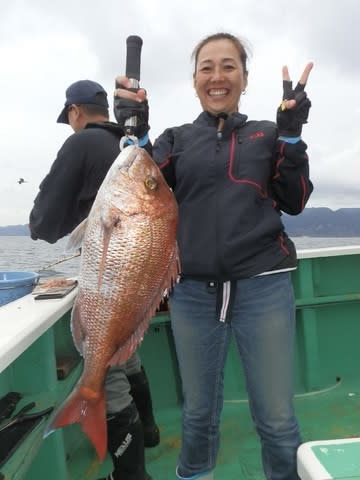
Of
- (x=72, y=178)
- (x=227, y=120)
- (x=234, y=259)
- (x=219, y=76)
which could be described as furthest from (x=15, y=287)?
(x=219, y=76)

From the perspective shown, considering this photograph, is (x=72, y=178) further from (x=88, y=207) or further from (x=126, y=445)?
(x=126, y=445)

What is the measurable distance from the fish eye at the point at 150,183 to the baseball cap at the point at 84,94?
148 centimetres

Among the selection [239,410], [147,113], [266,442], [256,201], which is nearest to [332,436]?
[239,410]

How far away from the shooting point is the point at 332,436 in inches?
134

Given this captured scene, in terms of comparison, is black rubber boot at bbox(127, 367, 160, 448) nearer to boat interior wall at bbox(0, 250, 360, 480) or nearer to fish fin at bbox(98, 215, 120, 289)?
boat interior wall at bbox(0, 250, 360, 480)

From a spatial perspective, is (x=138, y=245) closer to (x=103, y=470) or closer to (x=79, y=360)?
(x=79, y=360)

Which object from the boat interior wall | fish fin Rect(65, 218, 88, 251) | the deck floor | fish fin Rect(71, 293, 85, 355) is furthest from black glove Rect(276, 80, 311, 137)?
Answer: the deck floor

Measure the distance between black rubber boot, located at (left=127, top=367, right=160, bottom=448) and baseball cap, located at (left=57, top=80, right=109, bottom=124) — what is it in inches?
76.0

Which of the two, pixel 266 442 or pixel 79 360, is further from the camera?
pixel 79 360

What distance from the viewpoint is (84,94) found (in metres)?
3.07

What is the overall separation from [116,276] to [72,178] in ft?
3.29

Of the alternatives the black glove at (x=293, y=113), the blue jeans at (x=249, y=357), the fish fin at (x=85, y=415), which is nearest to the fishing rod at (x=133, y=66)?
the black glove at (x=293, y=113)

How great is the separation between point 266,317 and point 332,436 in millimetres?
1798

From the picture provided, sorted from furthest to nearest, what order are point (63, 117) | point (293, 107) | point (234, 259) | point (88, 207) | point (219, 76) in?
point (63, 117), point (88, 207), point (219, 76), point (234, 259), point (293, 107)
